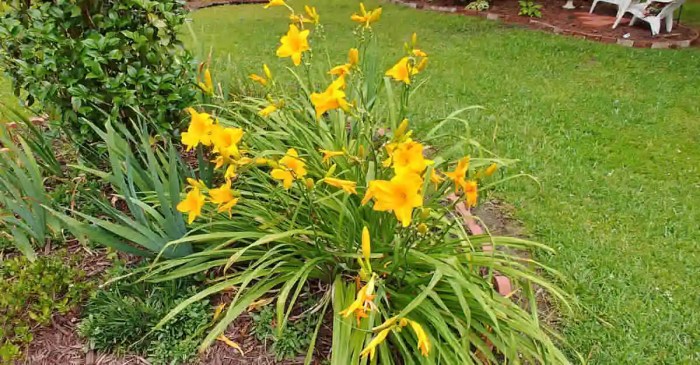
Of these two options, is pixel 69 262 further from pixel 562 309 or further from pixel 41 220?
pixel 562 309

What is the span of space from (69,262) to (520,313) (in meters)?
1.61

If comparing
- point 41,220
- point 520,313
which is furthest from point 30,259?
point 520,313

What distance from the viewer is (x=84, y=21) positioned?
7.48 ft

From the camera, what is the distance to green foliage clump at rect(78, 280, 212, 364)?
1.87 m

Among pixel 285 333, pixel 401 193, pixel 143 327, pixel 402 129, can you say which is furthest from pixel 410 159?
pixel 143 327

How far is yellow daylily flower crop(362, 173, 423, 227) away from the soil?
201 inches

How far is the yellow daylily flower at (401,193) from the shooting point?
4.52ft

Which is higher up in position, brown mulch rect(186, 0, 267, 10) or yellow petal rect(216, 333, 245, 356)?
brown mulch rect(186, 0, 267, 10)

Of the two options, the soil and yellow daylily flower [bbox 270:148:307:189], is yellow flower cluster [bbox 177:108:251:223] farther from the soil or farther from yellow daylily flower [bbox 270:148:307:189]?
the soil

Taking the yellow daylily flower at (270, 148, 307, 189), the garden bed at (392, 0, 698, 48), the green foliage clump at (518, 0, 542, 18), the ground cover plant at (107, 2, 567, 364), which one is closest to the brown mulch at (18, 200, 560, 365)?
the ground cover plant at (107, 2, 567, 364)

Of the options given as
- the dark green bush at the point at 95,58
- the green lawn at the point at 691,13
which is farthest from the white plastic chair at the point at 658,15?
the dark green bush at the point at 95,58

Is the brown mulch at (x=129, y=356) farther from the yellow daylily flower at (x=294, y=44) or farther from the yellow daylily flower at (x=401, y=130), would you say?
the yellow daylily flower at (x=294, y=44)

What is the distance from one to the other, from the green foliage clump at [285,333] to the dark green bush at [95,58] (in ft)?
2.94

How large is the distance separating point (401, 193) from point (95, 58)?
54.2 inches
